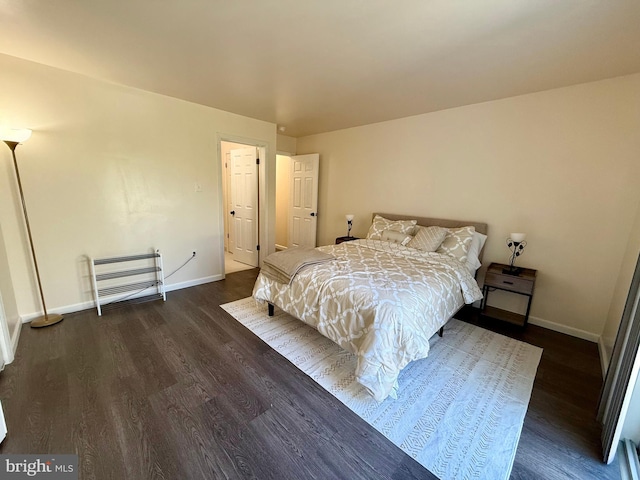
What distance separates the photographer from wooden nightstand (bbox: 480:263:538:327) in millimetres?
2637

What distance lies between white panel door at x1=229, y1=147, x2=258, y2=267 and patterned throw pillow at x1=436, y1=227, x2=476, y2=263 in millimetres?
3079

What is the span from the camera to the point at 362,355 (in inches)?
67.5

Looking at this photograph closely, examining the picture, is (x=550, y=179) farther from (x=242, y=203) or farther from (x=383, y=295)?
(x=242, y=203)

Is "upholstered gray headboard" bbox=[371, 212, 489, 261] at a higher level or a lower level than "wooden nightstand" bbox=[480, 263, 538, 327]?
higher

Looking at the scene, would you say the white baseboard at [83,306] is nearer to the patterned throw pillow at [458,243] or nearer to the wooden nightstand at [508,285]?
the patterned throw pillow at [458,243]

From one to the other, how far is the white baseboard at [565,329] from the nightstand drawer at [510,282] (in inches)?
21.3

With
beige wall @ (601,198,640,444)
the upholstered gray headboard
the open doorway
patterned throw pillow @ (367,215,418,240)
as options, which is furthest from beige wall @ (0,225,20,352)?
beige wall @ (601,198,640,444)

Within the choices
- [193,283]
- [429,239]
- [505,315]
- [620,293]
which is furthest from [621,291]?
[193,283]

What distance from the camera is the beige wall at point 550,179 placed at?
7.73 ft

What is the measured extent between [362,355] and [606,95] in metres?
3.19

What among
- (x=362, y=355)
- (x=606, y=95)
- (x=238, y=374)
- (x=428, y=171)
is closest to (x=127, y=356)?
(x=238, y=374)

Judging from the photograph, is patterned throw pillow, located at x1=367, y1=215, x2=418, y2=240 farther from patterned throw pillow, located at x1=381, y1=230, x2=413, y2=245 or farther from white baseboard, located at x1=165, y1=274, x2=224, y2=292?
white baseboard, located at x1=165, y1=274, x2=224, y2=292

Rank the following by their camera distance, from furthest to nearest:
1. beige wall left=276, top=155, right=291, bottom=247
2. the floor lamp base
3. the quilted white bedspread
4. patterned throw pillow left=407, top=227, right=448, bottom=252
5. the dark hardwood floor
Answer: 1. beige wall left=276, top=155, right=291, bottom=247
2. patterned throw pillow left=407, top=227, right=448, bottom=252
3. the floor lamp base
4. the quilted white bedspread
5. the dark hardwood floor

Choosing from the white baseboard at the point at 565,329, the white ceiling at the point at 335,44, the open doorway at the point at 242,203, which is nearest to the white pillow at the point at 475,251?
the white baseboard at the point at 565,329
